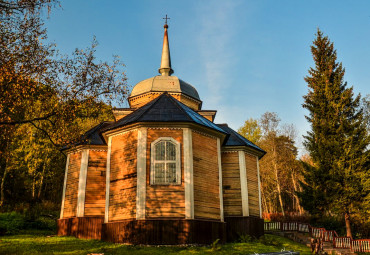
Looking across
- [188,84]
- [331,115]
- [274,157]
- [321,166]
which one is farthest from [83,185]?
[274,157]

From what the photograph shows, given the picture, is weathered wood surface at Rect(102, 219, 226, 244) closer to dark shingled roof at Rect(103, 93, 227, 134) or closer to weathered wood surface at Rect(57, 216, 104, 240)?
weathered wood surface at Rect(57, 216, 104, 240)

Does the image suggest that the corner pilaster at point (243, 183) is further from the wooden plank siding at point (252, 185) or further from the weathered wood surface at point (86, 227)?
the weathered wood surface at point (86, 227)

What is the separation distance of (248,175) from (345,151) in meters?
8.62

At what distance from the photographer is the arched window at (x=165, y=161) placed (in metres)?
13.6

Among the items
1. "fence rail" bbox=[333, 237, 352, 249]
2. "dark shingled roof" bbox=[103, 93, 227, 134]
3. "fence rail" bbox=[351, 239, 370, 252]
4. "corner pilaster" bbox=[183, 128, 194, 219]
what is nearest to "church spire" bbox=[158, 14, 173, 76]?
"dark shingled roof" bbox=[103, 93, 227, 134]

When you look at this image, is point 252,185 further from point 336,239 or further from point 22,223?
point 22,223

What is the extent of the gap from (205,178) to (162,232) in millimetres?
3315

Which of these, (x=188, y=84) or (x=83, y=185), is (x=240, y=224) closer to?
(x=83, y=185)

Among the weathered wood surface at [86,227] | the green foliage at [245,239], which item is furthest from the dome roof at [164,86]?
the green foliage at [245,239]

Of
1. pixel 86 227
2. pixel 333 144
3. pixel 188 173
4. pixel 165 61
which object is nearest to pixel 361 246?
pixel 333 144

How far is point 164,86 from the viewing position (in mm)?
24078

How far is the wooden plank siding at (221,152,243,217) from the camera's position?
1706 centimetres

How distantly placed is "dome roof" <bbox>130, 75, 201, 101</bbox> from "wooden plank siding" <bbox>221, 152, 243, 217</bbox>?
824 centimetres

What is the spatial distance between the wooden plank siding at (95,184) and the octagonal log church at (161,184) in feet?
0.17
